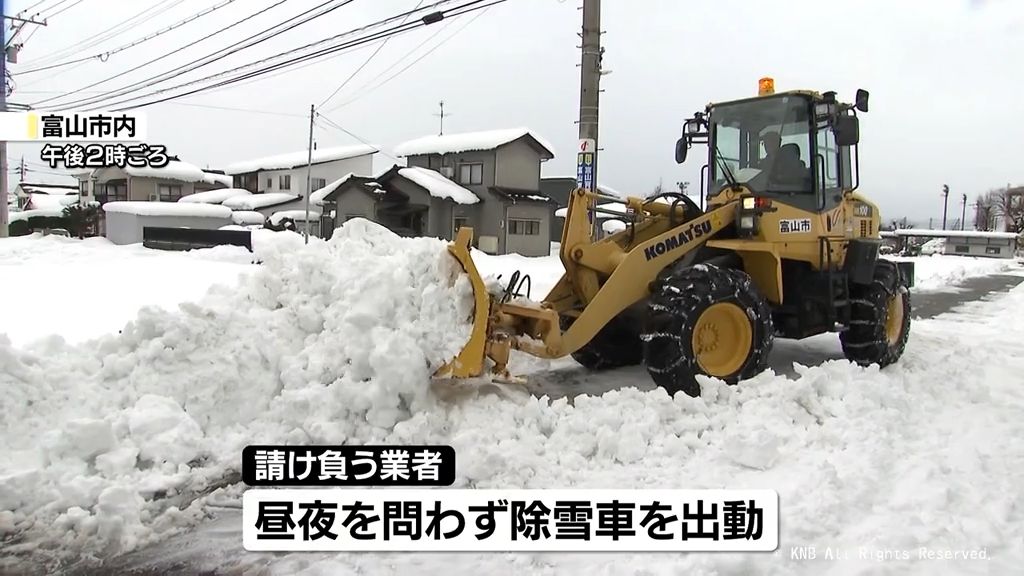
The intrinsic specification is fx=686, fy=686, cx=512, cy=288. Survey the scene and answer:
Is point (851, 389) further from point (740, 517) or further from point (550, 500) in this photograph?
point (550, 500)

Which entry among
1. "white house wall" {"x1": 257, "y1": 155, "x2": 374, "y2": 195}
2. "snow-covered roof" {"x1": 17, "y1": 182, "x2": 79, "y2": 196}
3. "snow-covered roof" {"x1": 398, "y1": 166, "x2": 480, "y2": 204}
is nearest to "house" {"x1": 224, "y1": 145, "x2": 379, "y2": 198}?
"white house wall" {"x1": 257, "y1": 155, "x2": 374, "y2": 195}

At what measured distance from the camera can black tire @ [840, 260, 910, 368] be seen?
22.5 ft

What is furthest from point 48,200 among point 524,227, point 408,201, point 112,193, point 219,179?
point 524,227

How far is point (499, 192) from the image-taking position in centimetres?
2645

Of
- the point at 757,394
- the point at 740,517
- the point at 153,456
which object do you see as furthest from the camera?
the point at 757,394

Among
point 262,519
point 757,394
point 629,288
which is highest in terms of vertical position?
point 629,288

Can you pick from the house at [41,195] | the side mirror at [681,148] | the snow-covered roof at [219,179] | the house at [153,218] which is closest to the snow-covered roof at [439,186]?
the house at [153,218]

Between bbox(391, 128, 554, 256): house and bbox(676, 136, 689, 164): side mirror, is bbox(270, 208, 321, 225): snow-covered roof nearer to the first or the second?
bbox(391, 128, 554, 256): house

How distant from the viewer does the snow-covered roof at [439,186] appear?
26.1 m

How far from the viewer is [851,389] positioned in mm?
5094

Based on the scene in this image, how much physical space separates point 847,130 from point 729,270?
1.80 meters

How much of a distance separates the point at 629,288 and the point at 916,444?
225cm

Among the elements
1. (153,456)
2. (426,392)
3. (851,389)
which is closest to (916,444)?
(851,389)

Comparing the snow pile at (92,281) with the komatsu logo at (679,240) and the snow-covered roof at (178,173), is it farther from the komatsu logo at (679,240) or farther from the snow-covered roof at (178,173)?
the snow-covered roof at (178,173)
